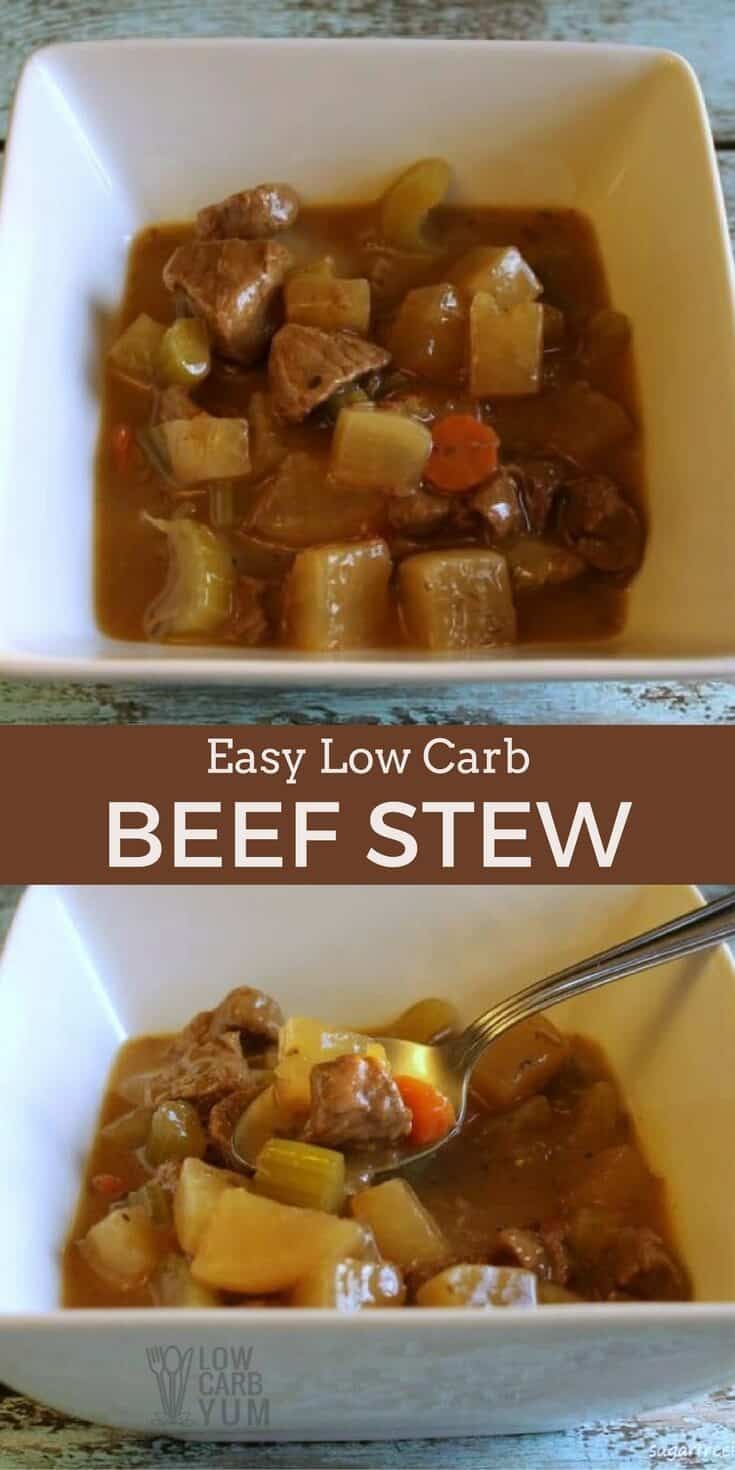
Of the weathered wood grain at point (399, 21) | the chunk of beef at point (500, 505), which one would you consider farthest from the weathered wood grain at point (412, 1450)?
the weathered wood grain at point (399, 21)

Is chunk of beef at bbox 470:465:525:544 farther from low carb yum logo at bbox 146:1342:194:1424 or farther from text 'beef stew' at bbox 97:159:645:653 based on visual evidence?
low carb yum logo at bbox 146:1342:194:1424

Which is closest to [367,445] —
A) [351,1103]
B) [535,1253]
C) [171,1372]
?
[351,1103]

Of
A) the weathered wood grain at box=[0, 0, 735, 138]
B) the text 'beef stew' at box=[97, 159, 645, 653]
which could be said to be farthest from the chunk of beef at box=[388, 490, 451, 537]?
the weathered wood grain at box=[0, 0, 735, 138]

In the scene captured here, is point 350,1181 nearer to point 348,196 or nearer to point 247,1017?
point 247,1017

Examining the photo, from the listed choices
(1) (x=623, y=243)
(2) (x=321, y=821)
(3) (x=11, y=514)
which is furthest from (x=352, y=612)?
(1) (x=623, y=243)

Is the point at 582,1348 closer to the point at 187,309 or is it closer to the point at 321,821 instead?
the point at 321,821
